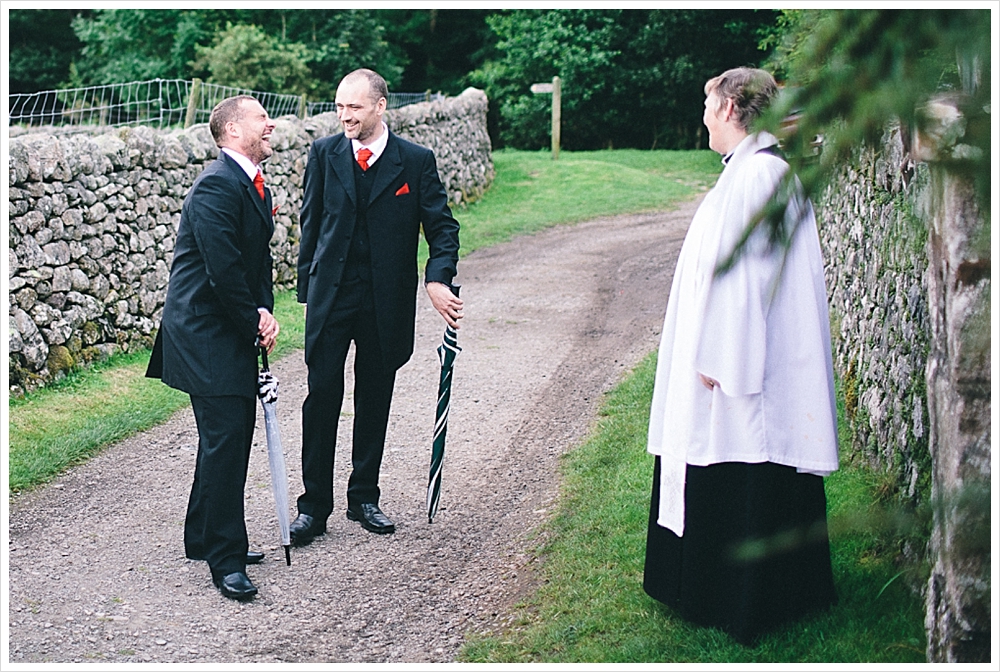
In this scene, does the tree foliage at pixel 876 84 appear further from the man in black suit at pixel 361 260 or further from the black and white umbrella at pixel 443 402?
the black and white umbrella at pixel 443 402

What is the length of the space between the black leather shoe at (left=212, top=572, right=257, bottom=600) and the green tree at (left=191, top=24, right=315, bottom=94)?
23.2 meters

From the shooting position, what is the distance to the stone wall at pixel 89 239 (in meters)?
7.80

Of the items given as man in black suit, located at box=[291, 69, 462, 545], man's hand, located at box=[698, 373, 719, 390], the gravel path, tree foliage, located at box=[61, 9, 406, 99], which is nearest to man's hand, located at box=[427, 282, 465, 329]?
man in black suit, located at box=[291, 69, 462, 545]

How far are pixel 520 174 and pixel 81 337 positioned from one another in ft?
41.9

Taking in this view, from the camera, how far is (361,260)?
4.96m

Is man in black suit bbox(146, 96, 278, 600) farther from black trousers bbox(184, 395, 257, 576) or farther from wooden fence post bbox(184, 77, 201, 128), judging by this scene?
wooden fence post bbox(184, 77, 201, 128)

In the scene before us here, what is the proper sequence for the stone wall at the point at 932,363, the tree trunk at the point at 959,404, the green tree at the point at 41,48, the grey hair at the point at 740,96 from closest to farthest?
the stone wall at the point at 932,363, the tree trunk at the point at 959,404, the grey hair at the point at 740,96, the green tree at the point at 41,48

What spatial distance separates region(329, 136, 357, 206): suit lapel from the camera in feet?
16.2

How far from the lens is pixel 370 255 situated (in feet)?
16.3

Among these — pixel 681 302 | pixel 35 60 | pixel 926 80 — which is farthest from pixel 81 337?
pixel 35 60

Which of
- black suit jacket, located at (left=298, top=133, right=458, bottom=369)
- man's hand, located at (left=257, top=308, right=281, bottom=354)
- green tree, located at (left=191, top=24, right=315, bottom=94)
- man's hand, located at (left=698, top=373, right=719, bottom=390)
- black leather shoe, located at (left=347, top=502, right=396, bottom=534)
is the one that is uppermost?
green tree, located at (left=191, top=24, right=315, bottom=94)

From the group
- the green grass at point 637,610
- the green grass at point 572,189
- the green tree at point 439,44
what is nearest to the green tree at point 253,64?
the green grass at point 572,189

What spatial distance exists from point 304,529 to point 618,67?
25090 millimetres

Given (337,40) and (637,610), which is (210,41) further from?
(637,610)
